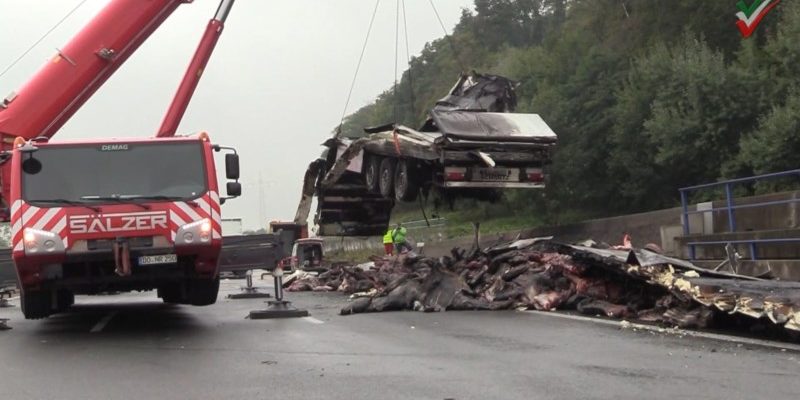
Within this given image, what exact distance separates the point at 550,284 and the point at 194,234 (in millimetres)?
5468

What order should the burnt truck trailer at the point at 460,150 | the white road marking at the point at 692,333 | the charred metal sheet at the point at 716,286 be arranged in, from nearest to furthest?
the white road marking at the point at 692,333, the charred metal sheet at the point at 716,286, the burnt truck trailer at the point at 460,150

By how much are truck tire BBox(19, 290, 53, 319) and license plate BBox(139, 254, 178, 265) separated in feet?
5.08

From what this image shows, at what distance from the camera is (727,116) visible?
111 feet

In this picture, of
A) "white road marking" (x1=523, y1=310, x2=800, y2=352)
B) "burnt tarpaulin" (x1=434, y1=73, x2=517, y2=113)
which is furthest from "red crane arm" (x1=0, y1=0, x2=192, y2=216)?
"white road marking" (x1=523, y1=310, x2=800, y2=352)

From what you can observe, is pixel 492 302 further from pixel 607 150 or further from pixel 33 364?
pixel 607 150

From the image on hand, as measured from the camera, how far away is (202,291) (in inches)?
446

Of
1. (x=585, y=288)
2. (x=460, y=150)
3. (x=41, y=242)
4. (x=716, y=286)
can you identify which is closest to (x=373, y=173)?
(x=460, y=150)

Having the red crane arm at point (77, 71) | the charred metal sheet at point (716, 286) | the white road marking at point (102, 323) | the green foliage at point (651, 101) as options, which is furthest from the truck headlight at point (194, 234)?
the green foliage at point (651, 101)

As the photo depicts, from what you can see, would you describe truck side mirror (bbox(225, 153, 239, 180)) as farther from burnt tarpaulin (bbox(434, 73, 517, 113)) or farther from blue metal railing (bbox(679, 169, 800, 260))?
blue metal railing (bbox(679, 169, 800, 260))

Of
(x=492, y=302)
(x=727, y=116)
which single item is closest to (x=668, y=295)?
(x=492, y=302)

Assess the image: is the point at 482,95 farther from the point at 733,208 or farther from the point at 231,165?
the point at 231,165

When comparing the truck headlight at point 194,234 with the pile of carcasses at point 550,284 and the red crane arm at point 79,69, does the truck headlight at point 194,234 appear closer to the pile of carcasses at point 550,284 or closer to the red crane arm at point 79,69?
the pile of carcasses at point 550,284

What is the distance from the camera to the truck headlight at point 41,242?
966 centimetres

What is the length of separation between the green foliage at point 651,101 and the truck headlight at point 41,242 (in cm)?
971
